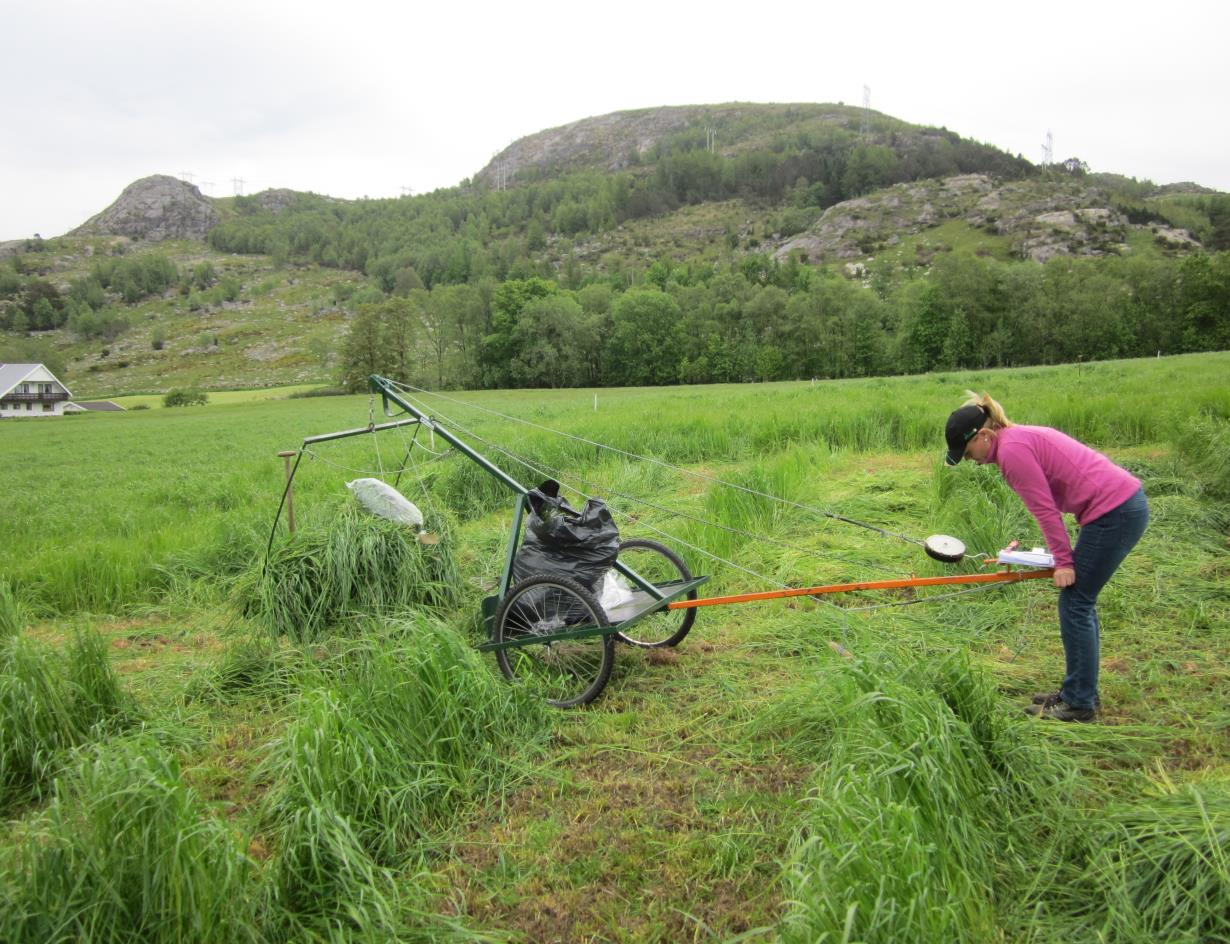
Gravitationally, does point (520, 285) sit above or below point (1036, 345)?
above

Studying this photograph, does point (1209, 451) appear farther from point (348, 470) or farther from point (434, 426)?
point (348, 470)

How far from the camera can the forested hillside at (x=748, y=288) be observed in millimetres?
57156

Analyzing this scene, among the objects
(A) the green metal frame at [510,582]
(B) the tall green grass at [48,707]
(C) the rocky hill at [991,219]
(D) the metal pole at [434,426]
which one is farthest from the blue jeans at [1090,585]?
(C) the rocky hill at [991,219]

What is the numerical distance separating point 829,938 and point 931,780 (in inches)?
31.0

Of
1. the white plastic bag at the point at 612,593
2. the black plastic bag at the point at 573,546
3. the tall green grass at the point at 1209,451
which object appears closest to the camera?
the black plastic bag at the point at 573,546

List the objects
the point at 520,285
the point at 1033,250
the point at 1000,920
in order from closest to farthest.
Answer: the point at 1000,920 → the point at 520,285 → the point at 1033,250

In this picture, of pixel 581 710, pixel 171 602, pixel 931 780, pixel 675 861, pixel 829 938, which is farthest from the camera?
pixel 171 602

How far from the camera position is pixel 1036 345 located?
186 feet

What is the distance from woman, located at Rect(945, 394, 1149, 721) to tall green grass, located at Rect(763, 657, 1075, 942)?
0.52 meters

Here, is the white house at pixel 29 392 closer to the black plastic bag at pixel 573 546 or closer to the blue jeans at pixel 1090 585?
the black plastic bag at pixel 573 546

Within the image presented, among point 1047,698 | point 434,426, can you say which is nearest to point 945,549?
point 1047,698

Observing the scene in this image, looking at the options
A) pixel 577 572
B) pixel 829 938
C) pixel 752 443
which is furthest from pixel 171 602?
pixel 752 443

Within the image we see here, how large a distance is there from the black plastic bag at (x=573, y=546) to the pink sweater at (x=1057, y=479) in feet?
7.36

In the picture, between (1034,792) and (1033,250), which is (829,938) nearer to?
A: (1034,792)
